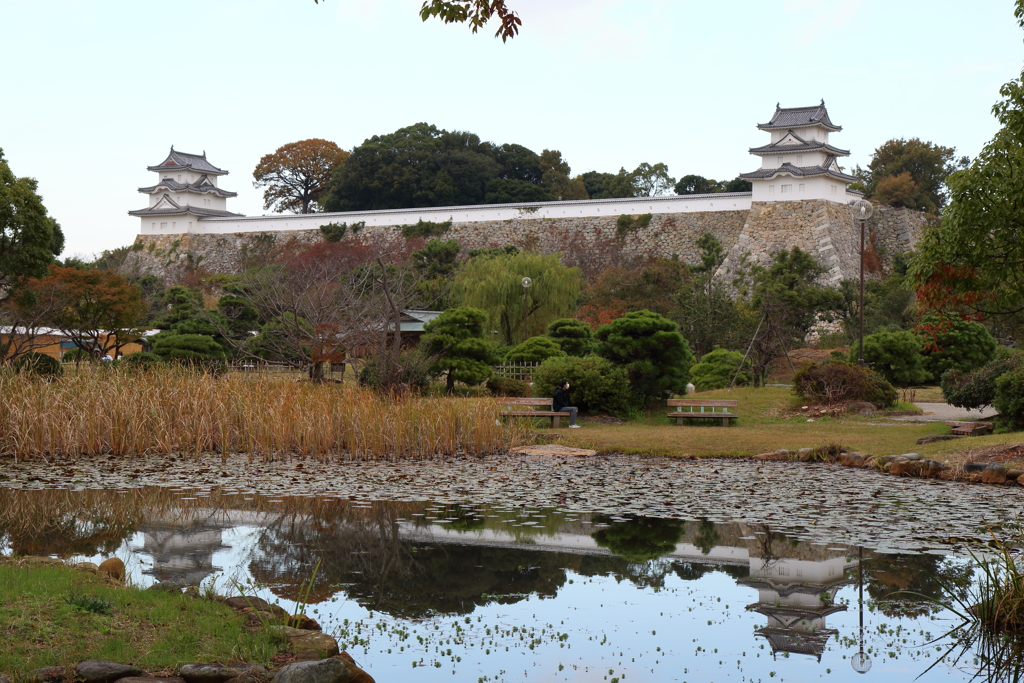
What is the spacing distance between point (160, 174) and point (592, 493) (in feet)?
149

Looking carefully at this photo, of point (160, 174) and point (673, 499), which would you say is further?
point (160, 174)

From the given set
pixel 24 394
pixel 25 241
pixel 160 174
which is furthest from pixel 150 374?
pixel 160 174

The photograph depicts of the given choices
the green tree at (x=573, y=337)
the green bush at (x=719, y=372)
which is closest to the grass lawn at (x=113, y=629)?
the green tree at (x=573, y=337)

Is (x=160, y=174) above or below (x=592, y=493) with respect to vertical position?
above

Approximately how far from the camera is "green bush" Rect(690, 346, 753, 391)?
19.0m

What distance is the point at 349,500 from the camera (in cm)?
765

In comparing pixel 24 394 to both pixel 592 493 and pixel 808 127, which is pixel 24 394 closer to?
pixel 592 493

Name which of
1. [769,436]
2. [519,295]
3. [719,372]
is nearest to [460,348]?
[719,372]

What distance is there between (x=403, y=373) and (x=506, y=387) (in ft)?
7.19

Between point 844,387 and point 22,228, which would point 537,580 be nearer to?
point 844,387

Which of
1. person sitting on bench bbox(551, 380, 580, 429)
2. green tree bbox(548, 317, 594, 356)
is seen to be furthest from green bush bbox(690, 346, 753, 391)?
person sitting on bench bbox(551, 380, 580, 429)

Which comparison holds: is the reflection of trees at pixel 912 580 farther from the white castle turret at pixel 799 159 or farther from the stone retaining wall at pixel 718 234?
the white castle turret at pixel 799 159

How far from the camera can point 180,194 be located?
154 ft

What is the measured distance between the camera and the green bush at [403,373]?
50.3 ft
